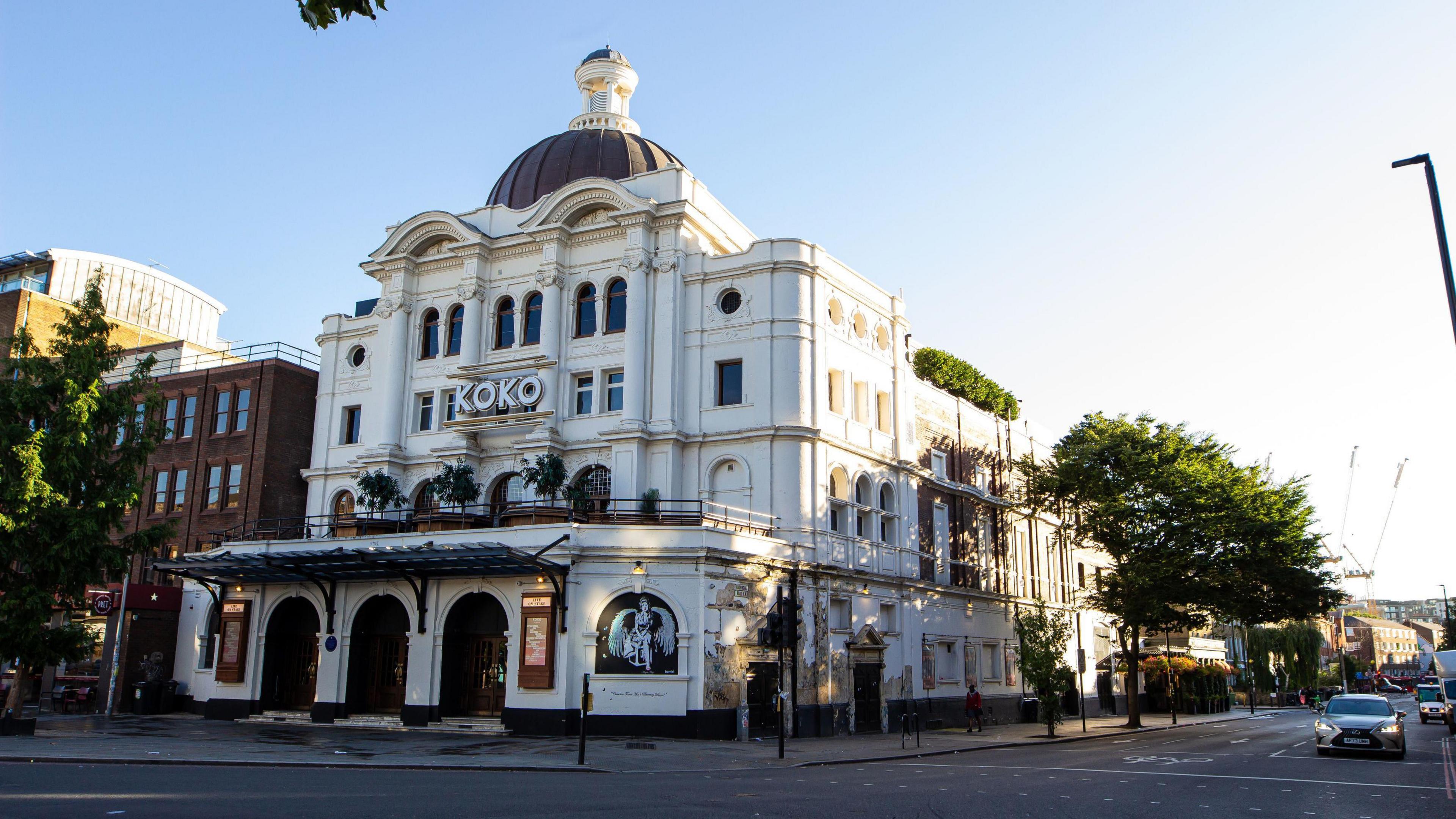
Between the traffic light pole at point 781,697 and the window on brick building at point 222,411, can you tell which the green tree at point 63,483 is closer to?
the window on brick building at point 222,411

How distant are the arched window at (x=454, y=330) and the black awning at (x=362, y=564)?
997 cm

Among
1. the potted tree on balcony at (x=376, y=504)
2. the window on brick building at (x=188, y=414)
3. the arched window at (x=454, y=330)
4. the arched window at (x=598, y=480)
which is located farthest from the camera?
the window on brick building at (x=188, y=414)

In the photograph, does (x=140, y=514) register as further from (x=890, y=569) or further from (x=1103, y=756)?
(x=1103, y=756)

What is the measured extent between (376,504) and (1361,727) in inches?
1201

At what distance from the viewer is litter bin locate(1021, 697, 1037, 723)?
43844 millimetres

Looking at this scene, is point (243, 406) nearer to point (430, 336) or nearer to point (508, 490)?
point (430, 336)

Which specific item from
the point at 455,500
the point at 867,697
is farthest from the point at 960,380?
the point at 455,500

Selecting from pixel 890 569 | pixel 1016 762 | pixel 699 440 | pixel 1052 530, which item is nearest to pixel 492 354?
pixel 699 440

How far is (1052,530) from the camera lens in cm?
5162

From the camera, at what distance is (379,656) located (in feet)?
110

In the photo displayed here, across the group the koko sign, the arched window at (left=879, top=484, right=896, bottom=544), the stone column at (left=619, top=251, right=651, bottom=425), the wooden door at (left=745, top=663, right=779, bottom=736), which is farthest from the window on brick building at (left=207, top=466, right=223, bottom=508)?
the arched window at (left=879, top=484, right=896, bottom=544)

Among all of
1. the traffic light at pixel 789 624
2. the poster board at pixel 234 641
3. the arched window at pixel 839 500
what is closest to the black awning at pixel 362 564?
the poster board at pixel 234 641

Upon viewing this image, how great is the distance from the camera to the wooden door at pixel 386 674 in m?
32.9

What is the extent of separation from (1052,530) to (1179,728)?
40.5 ft
